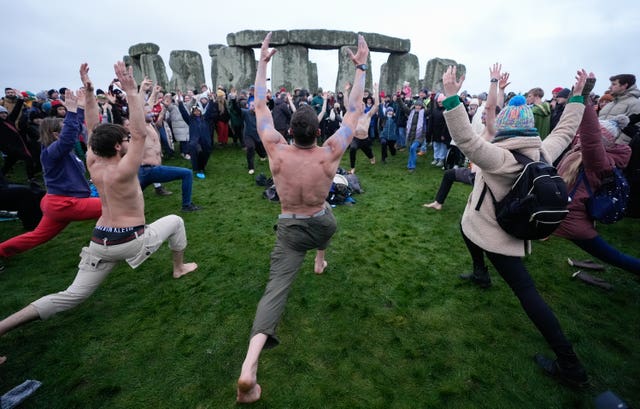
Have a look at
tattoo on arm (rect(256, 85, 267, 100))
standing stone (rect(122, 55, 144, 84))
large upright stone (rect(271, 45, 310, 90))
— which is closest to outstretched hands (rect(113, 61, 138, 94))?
tattoo on arm (rect(256, 85, 267, 100))

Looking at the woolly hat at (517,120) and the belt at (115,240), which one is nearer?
the woolly hat at (517,120)

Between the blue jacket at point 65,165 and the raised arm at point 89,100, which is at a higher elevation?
the raised arm at point 89,100

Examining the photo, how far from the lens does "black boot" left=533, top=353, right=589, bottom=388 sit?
7.16 feet

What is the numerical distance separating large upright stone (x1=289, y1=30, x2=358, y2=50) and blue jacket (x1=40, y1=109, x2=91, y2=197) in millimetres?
19781

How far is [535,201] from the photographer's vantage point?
6.50 feet

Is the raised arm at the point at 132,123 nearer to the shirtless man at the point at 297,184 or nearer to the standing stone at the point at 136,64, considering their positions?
the shirtless man at the point at 297,184

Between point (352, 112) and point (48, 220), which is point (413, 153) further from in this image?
point (48, 220)

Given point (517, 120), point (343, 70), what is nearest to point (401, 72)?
point (343, 70)

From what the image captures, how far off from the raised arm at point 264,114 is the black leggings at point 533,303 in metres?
2.01

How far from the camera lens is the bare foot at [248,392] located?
6.15 ft

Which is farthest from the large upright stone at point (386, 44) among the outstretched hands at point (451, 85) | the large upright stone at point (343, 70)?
the outstretched hands at point (451, 85)

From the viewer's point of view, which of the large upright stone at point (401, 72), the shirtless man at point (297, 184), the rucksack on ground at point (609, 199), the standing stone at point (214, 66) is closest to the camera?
the shirtless man at point (297, 184)

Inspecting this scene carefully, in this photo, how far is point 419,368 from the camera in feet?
7.98

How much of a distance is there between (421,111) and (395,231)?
5372mm
